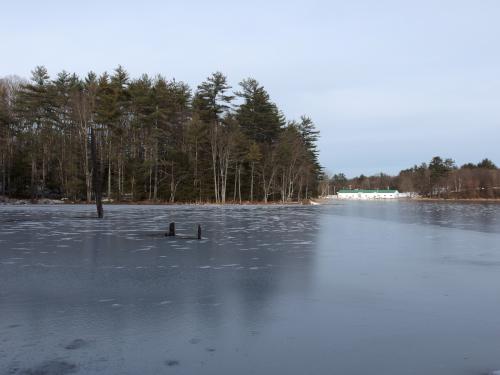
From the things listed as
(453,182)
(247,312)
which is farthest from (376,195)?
(247,312)

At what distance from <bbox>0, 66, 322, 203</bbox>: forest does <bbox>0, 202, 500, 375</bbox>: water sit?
133ft

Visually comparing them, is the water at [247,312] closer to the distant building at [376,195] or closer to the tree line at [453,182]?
the tree line at [453,182]

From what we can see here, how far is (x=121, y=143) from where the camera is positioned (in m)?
52.8

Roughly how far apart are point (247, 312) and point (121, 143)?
163ft

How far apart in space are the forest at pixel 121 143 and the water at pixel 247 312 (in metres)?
40.6

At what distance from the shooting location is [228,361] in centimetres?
431

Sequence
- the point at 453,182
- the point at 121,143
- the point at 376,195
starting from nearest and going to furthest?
the point at 121,143 < the point at 453,182 < the point at 376,195

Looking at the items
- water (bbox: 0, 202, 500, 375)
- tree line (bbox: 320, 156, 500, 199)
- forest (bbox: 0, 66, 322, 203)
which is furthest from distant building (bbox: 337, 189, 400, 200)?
water (bbox: 0, 202, 500, 375)

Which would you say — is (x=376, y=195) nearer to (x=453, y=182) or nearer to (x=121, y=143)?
(x=453, y=182)

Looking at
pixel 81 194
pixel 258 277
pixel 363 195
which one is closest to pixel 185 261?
pixel 258 277

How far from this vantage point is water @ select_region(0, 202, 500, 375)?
432cm

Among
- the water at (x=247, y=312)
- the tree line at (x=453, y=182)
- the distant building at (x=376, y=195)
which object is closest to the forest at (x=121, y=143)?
the water at (x=247, y=312)

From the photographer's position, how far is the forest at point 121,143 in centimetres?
5025

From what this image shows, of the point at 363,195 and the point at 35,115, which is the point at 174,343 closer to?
the point at 35,115
